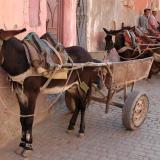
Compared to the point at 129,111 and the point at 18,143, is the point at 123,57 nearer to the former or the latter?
the point at 129,111

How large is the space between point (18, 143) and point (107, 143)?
1271mm

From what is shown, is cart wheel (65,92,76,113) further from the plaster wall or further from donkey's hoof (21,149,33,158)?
the plaster wall

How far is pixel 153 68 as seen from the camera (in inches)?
424

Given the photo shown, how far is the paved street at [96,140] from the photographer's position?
5.11 metres

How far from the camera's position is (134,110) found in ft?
19.6

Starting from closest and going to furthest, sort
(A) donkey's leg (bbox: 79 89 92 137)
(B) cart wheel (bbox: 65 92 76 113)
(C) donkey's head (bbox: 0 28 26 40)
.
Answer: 1. (C) donkey's head (bbox: 0 28 26 40)
2. (A) donkey's leg (bbox: 79 89 92 137)
3. (B) cart wheel (bbox: 65 92 76 113)

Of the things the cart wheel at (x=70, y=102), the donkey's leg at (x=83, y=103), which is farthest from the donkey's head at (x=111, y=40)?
the donkey's leg at (x=83, y=103)

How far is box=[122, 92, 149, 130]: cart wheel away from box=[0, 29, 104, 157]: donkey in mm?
630

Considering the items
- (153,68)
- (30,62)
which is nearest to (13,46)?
(30,62)

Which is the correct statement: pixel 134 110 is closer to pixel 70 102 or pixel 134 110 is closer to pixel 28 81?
pixel 70 102

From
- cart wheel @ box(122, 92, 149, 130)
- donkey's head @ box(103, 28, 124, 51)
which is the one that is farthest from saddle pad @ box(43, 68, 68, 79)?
donkey's head @ box(103, 28, 124, 51)

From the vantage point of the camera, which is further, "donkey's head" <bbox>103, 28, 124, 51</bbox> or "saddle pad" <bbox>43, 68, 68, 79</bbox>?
"donkey's head" <bbox>103, 28, 124, 51</bbox>

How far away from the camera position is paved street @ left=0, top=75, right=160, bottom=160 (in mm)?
5113

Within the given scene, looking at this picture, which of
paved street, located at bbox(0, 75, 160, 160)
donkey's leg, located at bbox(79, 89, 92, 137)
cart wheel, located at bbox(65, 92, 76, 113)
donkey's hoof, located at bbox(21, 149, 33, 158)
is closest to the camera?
donkey's hoof, located at bbox(21, 149, 33, 158)
